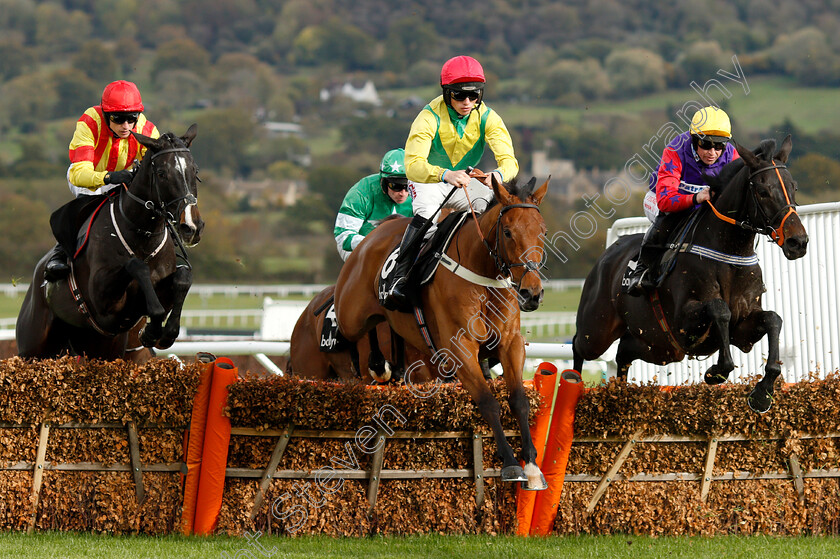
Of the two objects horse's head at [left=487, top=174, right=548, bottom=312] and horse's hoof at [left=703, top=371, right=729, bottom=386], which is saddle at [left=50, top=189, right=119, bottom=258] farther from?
horse's hoof at [left=703, top=371, right=729, bottom=386]

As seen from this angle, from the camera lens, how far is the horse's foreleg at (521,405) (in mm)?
5008

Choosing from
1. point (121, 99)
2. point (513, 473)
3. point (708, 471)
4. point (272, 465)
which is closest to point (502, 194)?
point (513, 473)

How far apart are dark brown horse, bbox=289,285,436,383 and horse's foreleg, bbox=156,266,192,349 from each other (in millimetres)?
1119

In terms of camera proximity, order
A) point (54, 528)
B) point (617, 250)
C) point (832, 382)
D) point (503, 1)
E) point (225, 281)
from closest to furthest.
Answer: point (54, 528) < point (832, 382) < point (617, 250) < point (225, 281) < point (503, 1)

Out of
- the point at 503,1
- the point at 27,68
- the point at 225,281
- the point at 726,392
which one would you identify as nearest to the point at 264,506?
the point at 726,392

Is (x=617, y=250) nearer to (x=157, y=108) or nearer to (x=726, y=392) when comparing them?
(x=726, y=392)

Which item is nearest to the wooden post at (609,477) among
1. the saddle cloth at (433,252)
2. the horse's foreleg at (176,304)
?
the saddle cloth at (433,252)

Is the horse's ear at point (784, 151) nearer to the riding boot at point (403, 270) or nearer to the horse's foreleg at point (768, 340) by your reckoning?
the horse's foreleg at point (768, 340)

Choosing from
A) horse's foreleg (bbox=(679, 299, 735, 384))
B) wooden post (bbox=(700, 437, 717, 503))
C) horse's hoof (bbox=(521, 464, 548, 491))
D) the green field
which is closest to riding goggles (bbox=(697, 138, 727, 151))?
horse's foreleg (bbox=(679, 299, 735, 384))

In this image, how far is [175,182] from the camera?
603 cm

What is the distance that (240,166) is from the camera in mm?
77562

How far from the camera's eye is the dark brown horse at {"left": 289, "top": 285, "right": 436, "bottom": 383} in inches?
259

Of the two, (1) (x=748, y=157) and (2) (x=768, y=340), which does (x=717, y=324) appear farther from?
(1) (x=748, y=157)

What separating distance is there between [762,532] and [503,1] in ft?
340
